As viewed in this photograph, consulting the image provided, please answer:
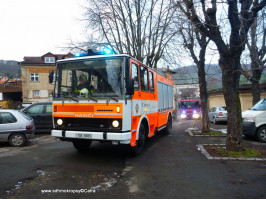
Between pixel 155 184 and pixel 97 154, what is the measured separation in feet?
9.46

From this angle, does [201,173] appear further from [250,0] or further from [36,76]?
[36,76]

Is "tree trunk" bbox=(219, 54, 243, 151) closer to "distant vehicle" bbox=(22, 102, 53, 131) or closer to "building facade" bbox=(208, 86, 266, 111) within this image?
"distant vehicle" bbox=(22, 102, 53, 131)

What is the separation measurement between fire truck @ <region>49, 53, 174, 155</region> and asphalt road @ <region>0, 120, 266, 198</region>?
71cm

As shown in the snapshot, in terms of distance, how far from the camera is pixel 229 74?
251 inches

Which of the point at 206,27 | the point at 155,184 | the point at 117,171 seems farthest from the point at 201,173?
the point at 206,27

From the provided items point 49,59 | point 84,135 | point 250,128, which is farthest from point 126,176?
point 49,59

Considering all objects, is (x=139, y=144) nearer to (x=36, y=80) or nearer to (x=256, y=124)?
(x=256, y=124)

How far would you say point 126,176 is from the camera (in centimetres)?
452

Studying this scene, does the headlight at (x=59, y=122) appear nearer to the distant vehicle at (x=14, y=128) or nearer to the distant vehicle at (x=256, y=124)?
the distant vehicle at (x=14, y=128)

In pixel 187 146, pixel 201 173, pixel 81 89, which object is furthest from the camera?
pixel 187 146

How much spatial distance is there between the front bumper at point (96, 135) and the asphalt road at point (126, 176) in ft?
2.41

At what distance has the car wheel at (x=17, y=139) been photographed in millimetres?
7770

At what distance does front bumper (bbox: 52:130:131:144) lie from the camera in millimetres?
4934

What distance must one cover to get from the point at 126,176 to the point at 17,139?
17.9 ft
